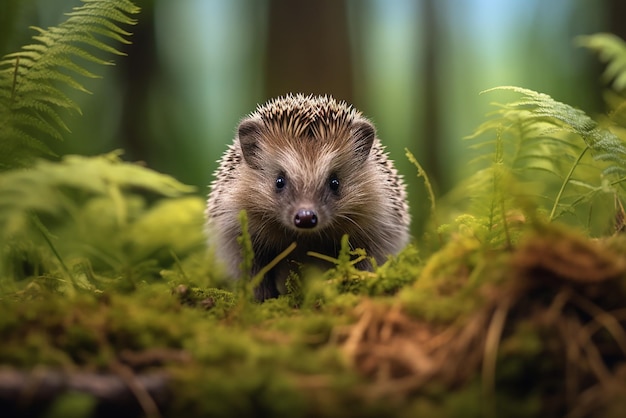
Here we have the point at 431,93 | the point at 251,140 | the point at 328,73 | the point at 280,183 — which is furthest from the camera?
the point at 431,93

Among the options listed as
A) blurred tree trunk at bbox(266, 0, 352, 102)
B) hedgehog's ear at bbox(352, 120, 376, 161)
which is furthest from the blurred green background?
hedgehog's ear at bbox(352, 120, 376, 161)

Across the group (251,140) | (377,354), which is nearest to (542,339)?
(377,354)

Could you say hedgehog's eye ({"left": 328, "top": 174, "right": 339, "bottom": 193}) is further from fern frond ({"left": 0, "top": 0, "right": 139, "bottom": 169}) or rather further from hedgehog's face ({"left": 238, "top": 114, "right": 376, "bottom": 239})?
fern frond ({"left": 0, "top": 0, "right": 139, "bottom": 169})

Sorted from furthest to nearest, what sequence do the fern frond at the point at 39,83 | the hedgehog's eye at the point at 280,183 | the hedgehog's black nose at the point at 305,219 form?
the hedgehog's eye at the point at 280,183 → the hedgehog's black nose at the point at 305,219 → the fern frond at the point at 39,83

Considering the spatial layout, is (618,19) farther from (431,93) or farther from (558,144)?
(558,144)

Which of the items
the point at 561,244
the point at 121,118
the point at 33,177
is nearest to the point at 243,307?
the point at 33,177

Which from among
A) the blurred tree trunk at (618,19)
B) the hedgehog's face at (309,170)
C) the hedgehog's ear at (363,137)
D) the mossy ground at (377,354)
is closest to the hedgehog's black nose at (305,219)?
the hedgehog's face at (309,170)

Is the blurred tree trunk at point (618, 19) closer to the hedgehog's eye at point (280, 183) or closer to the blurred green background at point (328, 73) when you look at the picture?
the blurred green background at point (328, 73)
